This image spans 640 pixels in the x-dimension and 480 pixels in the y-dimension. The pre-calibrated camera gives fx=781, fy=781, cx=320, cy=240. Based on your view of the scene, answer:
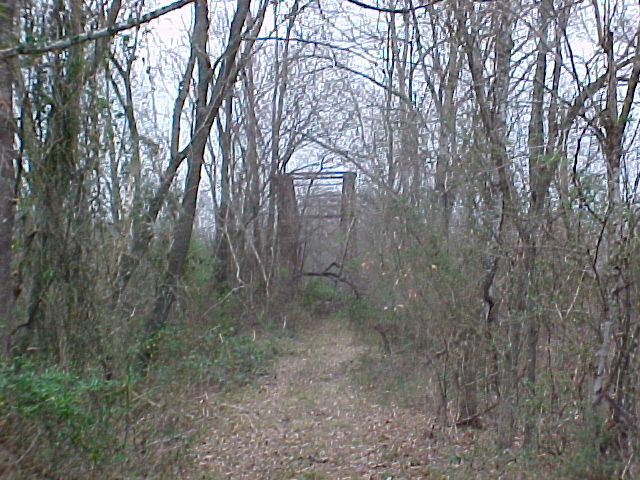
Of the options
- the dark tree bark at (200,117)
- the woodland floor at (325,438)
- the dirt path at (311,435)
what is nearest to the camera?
the woodland floor at (325,438)

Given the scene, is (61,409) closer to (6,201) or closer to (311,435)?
(6,201)

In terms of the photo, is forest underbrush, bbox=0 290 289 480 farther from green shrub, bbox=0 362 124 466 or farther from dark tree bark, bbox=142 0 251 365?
dark tree bark, bbox=142 0 251 365

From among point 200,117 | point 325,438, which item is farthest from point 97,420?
point 200,117

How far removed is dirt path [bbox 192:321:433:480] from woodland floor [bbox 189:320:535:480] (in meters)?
0.01

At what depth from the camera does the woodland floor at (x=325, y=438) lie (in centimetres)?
815

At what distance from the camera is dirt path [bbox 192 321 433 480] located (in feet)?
27.3

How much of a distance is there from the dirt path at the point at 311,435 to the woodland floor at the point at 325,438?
11 mm

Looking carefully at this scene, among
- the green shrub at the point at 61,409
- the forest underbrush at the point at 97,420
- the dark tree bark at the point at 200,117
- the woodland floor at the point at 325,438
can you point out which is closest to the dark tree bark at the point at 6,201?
the forest underbrush at the point at 97,420

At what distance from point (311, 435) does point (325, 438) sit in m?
0.26

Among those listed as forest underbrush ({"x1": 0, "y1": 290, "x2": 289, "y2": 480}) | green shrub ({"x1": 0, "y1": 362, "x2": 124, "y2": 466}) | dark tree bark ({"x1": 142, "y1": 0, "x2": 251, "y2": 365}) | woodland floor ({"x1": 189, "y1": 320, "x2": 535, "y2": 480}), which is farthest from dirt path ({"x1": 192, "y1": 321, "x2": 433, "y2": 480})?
dark tree bark ({"x1": 142, "y1": 0, "x2": 251, "y2": 365})

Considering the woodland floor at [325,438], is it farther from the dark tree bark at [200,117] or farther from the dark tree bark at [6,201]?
the dark tree bark at [6,201]

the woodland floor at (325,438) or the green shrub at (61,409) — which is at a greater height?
the green shrub at (61,409)

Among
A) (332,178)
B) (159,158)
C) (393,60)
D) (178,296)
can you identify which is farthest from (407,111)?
(332,178)

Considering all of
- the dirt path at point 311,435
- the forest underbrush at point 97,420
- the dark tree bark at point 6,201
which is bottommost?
the dirt path at point 311,435
